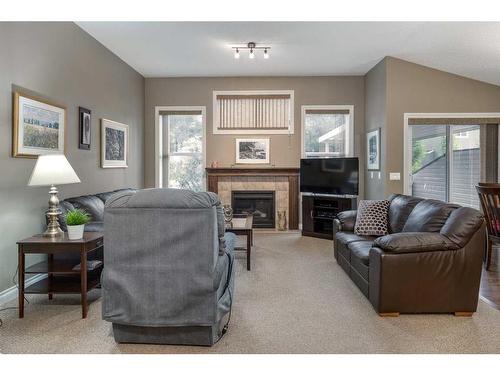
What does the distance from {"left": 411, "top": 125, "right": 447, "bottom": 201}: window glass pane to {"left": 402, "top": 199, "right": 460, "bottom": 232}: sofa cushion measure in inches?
123

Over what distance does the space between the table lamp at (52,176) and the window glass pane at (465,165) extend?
6.17 m

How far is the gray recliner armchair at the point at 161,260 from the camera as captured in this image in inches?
87.3

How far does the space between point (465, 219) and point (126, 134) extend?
5.14m

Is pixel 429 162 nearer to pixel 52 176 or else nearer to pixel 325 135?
pixel 325 135

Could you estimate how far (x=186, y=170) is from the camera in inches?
282

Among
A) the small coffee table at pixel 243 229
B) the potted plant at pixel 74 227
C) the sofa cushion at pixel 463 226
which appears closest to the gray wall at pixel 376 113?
the small coffee table at pixel 243 229

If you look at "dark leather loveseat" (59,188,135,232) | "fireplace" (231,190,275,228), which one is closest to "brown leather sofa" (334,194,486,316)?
"dark leather loveseat" (59,188,135,232)

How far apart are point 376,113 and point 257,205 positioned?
8.97 ft

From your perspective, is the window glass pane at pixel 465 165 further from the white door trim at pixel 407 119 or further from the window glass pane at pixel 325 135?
the window glass pane at pixel 325 135

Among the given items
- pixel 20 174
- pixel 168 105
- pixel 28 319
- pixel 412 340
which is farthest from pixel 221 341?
pixel 168 105

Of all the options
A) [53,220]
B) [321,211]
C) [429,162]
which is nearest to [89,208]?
[53,220]

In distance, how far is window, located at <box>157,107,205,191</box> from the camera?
7133mm

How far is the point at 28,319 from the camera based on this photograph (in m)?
2.79

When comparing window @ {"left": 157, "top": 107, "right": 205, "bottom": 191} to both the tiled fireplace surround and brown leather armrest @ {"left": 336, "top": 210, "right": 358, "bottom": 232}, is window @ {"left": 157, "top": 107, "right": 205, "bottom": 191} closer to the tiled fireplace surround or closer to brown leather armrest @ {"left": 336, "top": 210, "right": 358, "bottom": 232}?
the tiled fireplace surround
